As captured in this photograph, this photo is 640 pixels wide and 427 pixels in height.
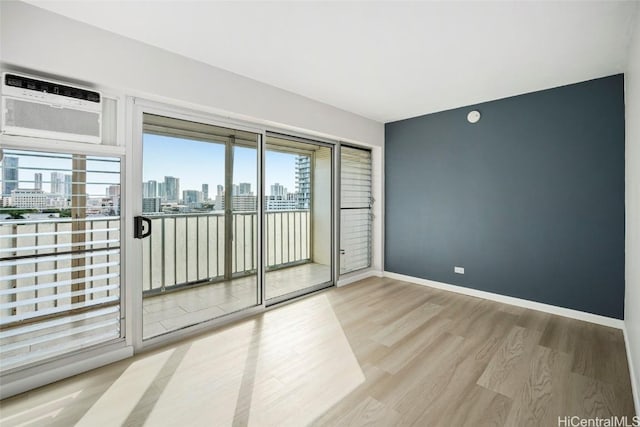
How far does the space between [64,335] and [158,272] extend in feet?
3.61

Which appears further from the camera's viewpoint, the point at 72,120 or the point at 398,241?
the point at 398,241

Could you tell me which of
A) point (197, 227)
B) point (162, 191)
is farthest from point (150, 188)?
point (197, 227)

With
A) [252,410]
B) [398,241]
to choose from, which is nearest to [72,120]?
[252,410]

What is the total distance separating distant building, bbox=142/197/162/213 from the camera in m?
2.51

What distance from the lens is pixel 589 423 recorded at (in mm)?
1625

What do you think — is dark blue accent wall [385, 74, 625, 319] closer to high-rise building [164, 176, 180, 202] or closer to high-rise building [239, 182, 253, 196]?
high-rise building [239, 182, 253, 196]

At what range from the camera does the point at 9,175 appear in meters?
1.84

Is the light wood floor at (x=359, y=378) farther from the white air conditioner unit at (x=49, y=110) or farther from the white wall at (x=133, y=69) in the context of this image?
the white wall at (x=133, y=69)

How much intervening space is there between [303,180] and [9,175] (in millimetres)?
3519

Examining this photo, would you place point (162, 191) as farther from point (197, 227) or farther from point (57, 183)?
point (57, 183)

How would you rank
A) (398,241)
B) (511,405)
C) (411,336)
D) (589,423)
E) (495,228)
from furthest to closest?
(398,241) < (495,228) < (411,336) < (511,405) < (589,423)

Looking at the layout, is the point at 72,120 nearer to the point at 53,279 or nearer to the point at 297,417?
the point at 53,279

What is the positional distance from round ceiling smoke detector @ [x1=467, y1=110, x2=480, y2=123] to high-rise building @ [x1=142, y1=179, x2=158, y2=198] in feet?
12.4

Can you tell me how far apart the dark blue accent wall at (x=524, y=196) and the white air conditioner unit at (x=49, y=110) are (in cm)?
384
